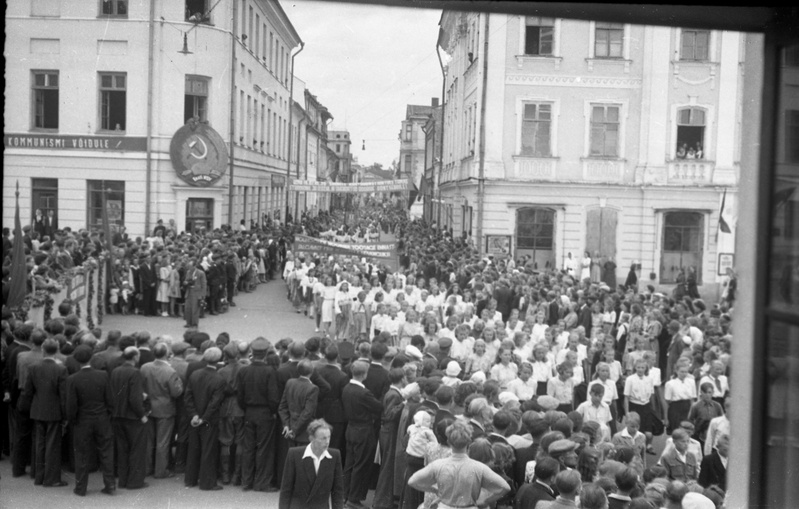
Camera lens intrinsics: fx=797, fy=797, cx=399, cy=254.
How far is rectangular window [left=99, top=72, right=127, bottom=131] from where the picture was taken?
17594 mm

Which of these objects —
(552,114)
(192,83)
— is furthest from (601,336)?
(192,83)

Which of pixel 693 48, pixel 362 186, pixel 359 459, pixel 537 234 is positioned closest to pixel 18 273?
pixel 359 459

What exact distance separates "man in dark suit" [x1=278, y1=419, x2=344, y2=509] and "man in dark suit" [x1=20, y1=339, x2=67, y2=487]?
3022mm

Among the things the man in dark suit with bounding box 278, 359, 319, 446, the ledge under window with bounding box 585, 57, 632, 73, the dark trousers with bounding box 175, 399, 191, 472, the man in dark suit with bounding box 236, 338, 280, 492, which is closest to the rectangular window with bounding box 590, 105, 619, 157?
the ledge under window with bounding box 585, 57, 632, 73

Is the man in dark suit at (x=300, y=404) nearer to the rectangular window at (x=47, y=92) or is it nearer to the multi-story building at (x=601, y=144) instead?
the rectangular window at (x=47, y=92)

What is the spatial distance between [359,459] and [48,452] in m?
3.19

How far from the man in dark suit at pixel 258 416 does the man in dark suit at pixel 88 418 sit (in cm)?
136

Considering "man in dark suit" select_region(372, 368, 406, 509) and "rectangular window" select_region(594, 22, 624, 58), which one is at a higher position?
"rectangular window" select_region(594, 22, 624, 58)

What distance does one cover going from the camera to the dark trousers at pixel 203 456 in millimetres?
8633

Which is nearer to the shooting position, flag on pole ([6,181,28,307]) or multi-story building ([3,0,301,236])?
flag on pole ([6,181,28,307])

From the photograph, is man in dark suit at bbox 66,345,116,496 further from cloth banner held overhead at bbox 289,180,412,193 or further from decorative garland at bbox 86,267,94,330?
cloth banner held overhead at bbox 289,180,412,193

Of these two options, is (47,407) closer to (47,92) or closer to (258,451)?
(258,451)

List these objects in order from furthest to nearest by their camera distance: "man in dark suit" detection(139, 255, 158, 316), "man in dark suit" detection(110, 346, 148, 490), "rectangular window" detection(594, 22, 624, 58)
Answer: "rectangular window" detection(594, 22, 624, 58) < "man in dark suit" detection(139, 255, 158, 316) < "man in dark suit" detection(110, 346, 148, 490)

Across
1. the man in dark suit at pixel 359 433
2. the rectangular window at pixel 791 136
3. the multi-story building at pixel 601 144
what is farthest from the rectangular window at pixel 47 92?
the rectangular window at pixel 791 136
